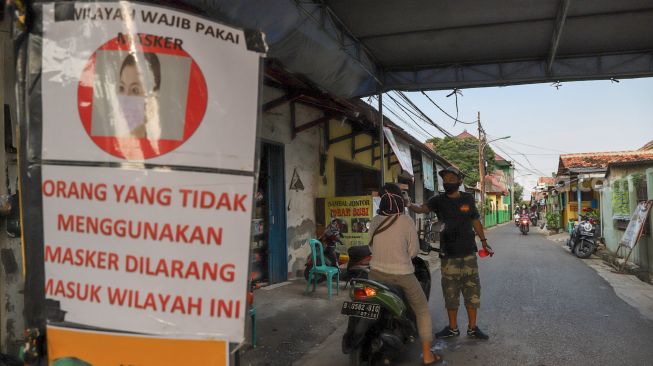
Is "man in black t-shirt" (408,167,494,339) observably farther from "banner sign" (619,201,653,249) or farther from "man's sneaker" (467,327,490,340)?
"banner sign" (619,201,653,249)

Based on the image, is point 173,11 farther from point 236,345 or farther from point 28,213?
point 236,345

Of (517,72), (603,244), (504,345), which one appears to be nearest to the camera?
(504,345)

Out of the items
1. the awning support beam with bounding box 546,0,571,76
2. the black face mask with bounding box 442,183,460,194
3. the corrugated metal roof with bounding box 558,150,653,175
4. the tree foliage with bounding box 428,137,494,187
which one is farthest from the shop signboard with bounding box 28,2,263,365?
the tree foliage with bounding box 428,137,494,187

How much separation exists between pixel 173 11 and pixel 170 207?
0.77 meters

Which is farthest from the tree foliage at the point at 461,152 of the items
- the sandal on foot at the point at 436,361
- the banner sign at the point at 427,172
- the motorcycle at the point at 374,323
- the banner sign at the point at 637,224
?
the motorcycle at the point at 374,323

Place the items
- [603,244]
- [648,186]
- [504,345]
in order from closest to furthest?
[504,345] → [648,186] → [603,244]

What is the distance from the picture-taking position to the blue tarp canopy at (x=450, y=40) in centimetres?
473

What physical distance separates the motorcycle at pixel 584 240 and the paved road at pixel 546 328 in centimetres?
434

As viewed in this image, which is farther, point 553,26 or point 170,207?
point 553,26

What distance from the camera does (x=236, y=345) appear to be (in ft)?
5.60

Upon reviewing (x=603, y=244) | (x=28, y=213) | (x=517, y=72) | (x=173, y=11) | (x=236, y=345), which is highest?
(x=517, y=72)

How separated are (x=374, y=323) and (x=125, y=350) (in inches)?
92.0

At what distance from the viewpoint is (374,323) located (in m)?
3.63

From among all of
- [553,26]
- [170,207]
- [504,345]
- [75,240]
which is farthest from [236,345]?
[553,26]
